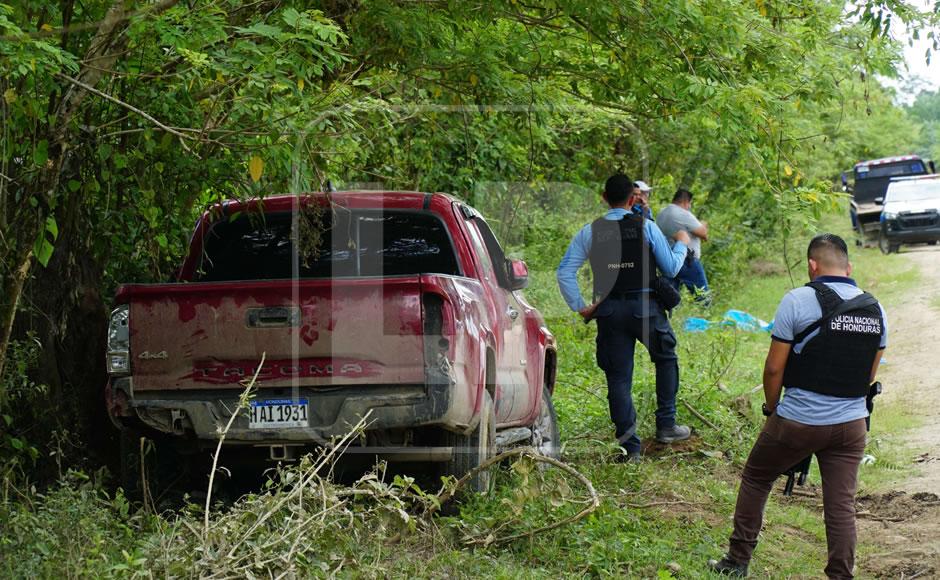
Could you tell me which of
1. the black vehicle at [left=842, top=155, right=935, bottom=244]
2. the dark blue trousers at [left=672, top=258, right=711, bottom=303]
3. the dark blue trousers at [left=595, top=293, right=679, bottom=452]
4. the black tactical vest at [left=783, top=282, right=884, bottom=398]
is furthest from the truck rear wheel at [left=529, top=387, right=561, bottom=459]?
the black vehicle at [left=842, top=155, right=935, bottom=244]

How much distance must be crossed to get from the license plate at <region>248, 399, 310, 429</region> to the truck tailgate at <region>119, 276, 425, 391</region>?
106 mm

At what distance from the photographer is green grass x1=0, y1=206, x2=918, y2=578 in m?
5.18

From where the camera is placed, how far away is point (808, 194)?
25.1 ft

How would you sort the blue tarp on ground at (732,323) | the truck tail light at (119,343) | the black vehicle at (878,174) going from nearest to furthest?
the truck tail light at (119,343) < the blue tarp on ground at (732,323) < the black vehicle at (878,174)

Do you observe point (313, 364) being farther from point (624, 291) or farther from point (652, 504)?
point (624, 291)

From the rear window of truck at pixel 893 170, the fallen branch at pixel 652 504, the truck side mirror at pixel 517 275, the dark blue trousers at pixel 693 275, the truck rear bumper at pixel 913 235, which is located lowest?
the fallen branch at pixel 652 504

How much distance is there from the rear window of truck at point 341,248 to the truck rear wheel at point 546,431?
1.65 m

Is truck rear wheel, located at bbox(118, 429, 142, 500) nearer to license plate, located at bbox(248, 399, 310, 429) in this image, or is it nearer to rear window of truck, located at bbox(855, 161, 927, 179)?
license plate, located at bbox(248, 399, 310, 429)

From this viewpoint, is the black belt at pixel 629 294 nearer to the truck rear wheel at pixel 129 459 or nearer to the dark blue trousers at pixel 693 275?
the truck rear wheel at pixel 129 459

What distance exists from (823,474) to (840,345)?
66 cm

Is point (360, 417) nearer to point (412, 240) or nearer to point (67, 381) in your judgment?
point (412, 240)

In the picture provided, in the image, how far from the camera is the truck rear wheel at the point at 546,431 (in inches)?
334

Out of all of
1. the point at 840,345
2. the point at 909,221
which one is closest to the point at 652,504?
the point at 840,345

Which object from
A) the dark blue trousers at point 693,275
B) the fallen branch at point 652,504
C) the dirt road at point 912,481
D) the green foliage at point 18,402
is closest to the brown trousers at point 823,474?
the dirt road at point 912,481
